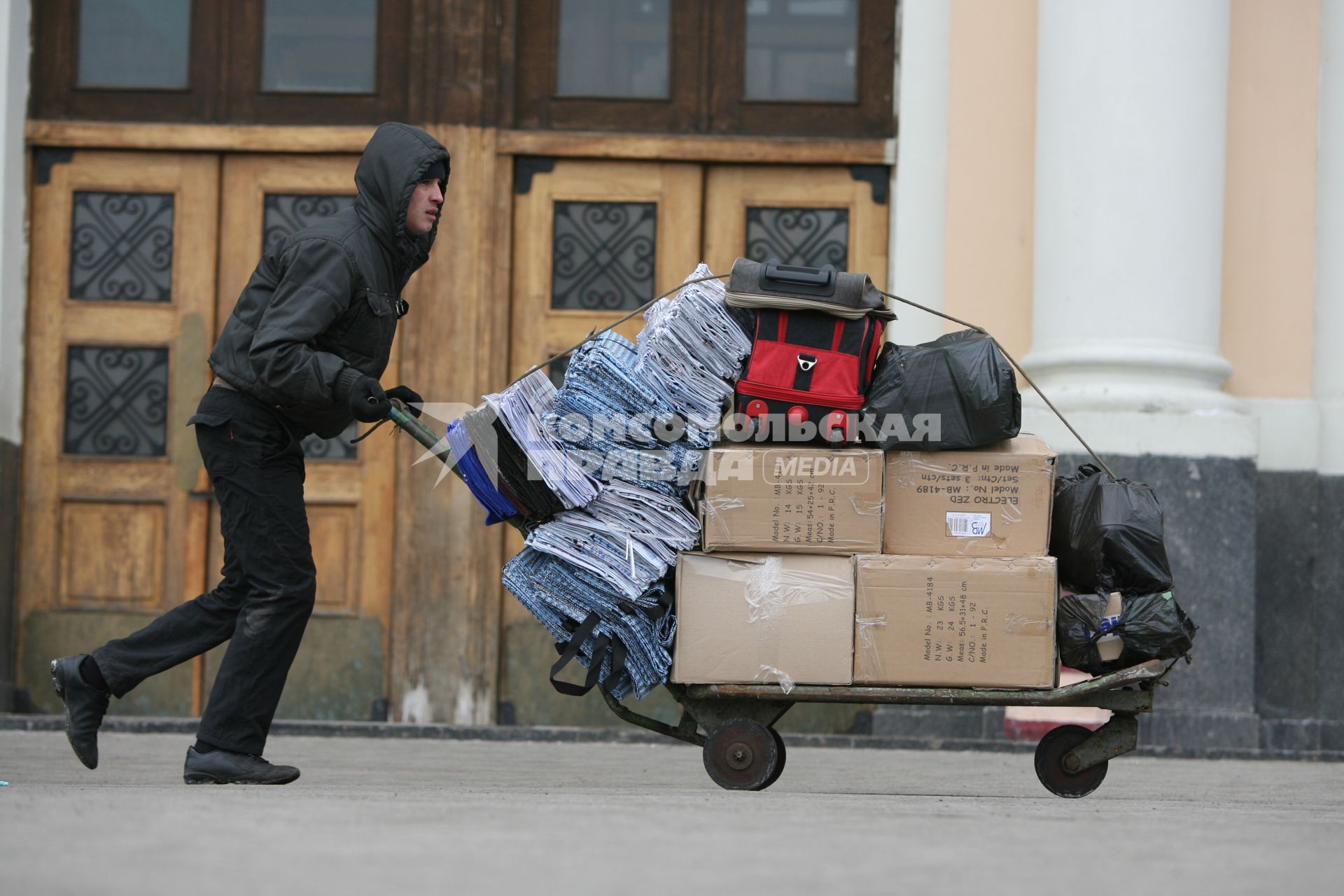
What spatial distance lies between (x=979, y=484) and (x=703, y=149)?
3.56 meters

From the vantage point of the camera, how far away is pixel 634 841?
318 centimetres

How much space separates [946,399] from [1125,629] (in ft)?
2.67

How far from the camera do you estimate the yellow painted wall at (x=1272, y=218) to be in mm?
7469

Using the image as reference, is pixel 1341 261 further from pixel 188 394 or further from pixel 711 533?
pixel 188 394

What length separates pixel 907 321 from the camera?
24.9 feet

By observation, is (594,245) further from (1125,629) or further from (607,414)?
(1125,629)

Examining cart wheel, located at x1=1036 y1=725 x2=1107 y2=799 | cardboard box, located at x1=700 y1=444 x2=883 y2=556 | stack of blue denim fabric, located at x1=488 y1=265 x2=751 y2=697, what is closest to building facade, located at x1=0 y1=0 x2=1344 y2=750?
cart wheel, located at x1=1036 y1=725 x2=1107 y2=799

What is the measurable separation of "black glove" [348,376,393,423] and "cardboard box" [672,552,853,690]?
0.95 metres

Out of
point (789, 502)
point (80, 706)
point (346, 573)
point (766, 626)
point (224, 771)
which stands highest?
point (789, 502)

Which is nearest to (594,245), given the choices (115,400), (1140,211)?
(115,400)

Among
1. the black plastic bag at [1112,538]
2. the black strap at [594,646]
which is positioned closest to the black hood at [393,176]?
the black strap at [594,646]

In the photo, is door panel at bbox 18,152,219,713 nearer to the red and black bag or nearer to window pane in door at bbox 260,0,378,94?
window pane in door at bbox 260,0,378,94

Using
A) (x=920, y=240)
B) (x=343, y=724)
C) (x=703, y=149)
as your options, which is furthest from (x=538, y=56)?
(x=343, y=724)

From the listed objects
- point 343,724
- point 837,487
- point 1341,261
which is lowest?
point 343,724
